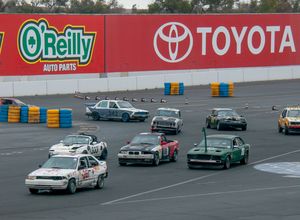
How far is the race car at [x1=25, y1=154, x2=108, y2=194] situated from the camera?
29.4m

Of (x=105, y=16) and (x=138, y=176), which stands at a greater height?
(x=105, y=16)

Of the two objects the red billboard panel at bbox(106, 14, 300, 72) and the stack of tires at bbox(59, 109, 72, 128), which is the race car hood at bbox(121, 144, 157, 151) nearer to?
the stack of tires at bbox(59, 109, 72, 128)

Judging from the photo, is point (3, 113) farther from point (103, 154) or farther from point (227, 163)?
point (227, 163)

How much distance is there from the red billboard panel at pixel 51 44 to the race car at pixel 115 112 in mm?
21083

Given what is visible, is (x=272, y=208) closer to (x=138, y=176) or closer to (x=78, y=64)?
(x=138, y=176)

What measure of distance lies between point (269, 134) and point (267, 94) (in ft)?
91.4

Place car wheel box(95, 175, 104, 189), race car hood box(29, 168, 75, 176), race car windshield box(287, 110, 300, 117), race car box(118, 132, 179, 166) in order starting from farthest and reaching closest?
race car windshield box(287, 110, 300, 117) < race car box(118, 132, 179, 166) < car wheel box(95, 175, 104, 189) < race car hood box(29, 168, 75, 176)

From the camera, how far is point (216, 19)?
9394 centimetres

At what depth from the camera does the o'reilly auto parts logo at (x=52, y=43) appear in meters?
80.1

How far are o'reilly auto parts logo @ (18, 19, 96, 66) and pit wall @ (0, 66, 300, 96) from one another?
177cm

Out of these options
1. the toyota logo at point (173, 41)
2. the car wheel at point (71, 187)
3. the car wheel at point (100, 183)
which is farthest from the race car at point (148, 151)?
the toyota logo at point (173, 41)

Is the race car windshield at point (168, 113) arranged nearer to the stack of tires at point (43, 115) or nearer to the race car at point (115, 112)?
the race car at point (115, 112)

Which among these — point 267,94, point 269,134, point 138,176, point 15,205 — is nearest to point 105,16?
point 267,94

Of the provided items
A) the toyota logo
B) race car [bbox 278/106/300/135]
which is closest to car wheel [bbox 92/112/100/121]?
race car [bbox 278/106/300/135]
